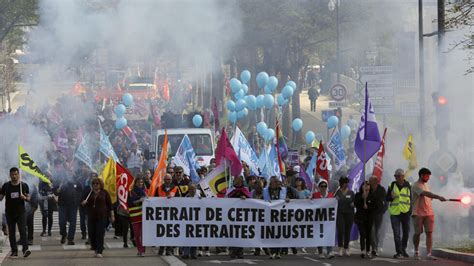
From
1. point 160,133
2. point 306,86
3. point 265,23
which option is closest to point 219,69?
point 265,23

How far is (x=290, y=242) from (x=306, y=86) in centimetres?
6621

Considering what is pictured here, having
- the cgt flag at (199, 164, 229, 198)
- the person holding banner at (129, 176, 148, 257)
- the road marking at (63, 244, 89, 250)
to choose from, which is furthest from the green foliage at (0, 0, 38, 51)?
the cgt flag at (199, 164, 229, 198)

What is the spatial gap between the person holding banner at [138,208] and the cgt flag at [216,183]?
3.65 feet

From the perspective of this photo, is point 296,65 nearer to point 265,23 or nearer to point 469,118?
point 265,23

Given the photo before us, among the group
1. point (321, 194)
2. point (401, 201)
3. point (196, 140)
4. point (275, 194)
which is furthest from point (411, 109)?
point (275, 194)

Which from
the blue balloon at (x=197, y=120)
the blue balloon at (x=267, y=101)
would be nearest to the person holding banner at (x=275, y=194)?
the blue balloon at (x=197, y=120)

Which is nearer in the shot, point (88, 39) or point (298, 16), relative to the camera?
point (88, 39)

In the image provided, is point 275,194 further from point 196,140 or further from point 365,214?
point 196,140

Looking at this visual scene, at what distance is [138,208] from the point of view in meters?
23.7

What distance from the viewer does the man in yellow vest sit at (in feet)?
75.4

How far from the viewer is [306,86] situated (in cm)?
8875

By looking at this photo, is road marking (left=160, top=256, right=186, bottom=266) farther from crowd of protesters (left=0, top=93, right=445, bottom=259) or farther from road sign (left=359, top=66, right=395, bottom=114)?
road sign (left=359, top=66, right=395, bottom=114)

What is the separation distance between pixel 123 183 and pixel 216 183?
1885 mm

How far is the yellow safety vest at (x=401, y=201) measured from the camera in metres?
23.1
